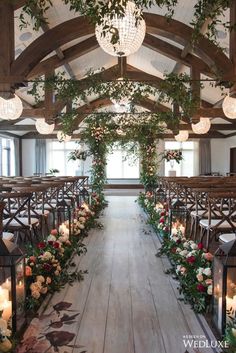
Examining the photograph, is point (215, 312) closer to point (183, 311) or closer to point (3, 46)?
point (183, 311)

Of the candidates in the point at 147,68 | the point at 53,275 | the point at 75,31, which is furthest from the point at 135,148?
the point at 53,275

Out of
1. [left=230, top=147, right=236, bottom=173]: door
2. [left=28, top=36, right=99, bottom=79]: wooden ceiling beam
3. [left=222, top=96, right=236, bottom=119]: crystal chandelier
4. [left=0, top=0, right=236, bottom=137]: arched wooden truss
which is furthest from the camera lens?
[left=230, top=147, right=236, bottom=173]: door

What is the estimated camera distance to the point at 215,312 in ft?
7.26

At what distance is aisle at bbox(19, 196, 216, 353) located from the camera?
2027 millimetres

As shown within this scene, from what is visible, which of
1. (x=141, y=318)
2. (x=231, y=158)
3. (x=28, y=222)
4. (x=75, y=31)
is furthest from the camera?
(x=231, y=158)

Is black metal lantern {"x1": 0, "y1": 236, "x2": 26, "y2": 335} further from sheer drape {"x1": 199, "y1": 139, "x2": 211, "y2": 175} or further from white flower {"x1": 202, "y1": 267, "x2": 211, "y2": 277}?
sheer drape {"x1": 199, "y1": 139, "x2": 211, "y2": 175}

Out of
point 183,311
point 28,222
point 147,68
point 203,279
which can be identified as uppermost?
point 147,68

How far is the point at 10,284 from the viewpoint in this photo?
2068 millimetres

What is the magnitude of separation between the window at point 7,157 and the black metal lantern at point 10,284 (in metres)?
11.4

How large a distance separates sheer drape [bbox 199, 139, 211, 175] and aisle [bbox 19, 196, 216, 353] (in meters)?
12.1

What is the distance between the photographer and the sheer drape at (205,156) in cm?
1528

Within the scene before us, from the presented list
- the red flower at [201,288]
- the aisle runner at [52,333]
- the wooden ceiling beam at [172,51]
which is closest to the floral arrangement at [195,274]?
the red flower at [201,288]

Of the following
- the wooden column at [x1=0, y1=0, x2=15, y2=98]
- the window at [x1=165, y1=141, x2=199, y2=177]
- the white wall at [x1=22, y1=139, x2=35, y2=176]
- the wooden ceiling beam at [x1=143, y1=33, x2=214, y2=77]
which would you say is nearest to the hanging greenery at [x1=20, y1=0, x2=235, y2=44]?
the wooden column at [x1=0, y1=0, x2=15, y2=98]

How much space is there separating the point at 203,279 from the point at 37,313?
128 centimetres
